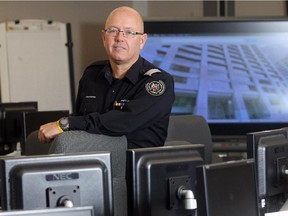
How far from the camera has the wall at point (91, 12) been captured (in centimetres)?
582

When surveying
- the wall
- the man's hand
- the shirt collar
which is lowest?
the man's hand

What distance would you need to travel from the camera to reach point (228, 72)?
18.5ft

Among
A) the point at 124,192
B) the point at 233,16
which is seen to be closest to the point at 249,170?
the point at 124,192

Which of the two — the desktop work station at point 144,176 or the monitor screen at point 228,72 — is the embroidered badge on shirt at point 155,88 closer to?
the desktop work station at point 144,176

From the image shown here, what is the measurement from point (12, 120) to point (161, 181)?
2.70 meters

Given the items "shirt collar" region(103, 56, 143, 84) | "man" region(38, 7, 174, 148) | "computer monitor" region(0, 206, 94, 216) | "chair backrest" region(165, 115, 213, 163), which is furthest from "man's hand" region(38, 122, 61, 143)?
"chair backrest" region(165, 115, 213, 163)

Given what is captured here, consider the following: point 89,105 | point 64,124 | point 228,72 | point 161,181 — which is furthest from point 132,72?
point 228,72

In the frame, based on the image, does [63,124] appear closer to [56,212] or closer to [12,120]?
[56,212]

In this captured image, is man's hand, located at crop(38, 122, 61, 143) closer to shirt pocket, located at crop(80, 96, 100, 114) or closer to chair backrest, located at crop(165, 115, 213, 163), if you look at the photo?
shirt pocket, located at crop(80, 96, 100, 114)

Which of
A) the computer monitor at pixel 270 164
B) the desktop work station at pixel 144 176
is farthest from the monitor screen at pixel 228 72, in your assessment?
the computer monitor at pixel 270 164

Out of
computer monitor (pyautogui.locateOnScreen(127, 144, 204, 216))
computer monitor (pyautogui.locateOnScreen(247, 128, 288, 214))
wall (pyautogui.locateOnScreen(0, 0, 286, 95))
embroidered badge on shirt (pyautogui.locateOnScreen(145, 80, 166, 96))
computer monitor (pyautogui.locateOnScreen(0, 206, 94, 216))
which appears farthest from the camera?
wall (pyautogui.locateOnScreen(0, 0, 286, 95))

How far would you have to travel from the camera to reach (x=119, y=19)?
2684mm

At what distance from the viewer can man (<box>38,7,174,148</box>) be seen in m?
2.50

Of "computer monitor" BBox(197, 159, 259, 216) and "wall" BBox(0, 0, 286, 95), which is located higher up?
"wall" BBox(0, 0, 286, 95)
